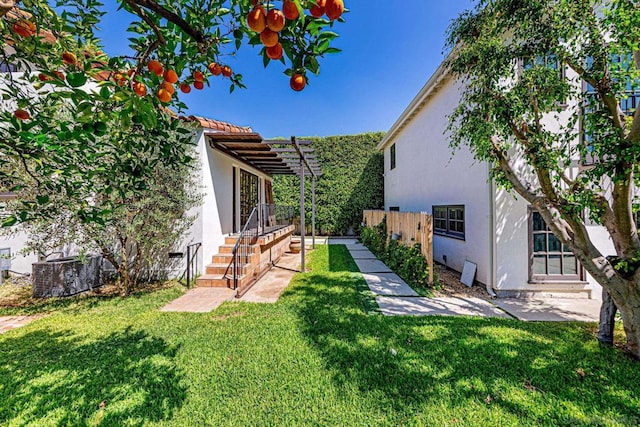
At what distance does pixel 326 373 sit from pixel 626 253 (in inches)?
157

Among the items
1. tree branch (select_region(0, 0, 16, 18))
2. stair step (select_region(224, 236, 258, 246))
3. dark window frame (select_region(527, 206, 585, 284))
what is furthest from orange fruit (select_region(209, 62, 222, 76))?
dark window frame (select_region(527, 206, 585, 284))

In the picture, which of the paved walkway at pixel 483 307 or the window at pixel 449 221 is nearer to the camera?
the paved walkway at pixel 483 307

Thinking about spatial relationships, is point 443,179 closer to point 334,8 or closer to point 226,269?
point 226,269

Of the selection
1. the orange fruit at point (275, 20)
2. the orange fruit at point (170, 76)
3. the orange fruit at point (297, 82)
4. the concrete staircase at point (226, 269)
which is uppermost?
the orange fruit at point (170, 76)

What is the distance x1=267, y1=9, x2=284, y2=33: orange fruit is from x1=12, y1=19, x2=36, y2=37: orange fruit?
214 cm

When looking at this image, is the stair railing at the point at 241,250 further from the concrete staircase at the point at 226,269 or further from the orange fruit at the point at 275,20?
the orange fruit at the point at 275,20

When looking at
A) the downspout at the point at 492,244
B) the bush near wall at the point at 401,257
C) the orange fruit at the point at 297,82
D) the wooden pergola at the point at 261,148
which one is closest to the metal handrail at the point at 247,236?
the wooden pergola at the point at 261,148

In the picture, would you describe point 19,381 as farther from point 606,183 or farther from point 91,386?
point 606,183

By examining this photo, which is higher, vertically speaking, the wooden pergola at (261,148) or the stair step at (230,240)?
the wooden pergola at (261,148)

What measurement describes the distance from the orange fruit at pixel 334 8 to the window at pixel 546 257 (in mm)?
6012

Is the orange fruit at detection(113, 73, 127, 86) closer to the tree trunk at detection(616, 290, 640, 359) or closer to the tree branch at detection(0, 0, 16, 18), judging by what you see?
the tree branch at detection(0, 0, 16, 18)

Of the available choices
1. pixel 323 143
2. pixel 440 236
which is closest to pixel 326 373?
pixel 440 236

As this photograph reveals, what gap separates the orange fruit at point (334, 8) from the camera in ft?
3.71

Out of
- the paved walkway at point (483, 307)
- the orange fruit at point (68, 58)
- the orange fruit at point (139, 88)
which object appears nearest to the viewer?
the orange fruit at point (139, 88)
